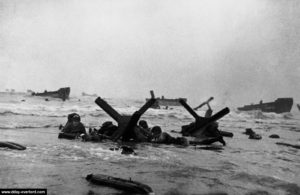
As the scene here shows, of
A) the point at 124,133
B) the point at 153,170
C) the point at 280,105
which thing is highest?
the point at 280,105

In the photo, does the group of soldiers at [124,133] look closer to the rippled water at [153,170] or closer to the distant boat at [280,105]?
the rippled water at [153,170]

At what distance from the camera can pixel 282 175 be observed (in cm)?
675

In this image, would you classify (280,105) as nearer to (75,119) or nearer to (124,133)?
(124,133)

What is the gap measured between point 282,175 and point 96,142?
22.2 ft

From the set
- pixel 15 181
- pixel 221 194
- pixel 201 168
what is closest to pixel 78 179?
pixel 15 181

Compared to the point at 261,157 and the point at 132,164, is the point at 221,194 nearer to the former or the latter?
the point at 132,164

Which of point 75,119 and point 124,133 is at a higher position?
point 75,119

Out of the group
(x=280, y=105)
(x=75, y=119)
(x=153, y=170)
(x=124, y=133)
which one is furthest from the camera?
(x=280, y=105)

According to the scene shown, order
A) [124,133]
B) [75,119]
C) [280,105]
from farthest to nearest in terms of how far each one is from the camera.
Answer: [280,105] → [75,119] → [124,133]

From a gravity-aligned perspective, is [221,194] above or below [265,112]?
below

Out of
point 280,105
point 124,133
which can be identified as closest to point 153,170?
point 124,133

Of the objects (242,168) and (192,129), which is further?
(192,129)

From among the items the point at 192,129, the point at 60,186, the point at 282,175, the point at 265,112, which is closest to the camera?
the point at 60,186

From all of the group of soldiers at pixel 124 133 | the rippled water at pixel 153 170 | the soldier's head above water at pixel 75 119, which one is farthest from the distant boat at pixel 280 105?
the soldier's head above water at pixel 75 119
